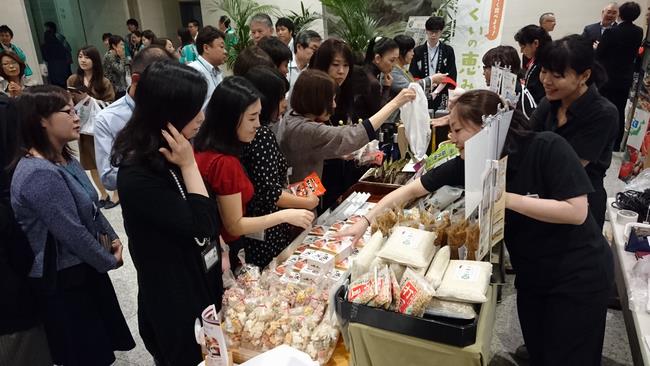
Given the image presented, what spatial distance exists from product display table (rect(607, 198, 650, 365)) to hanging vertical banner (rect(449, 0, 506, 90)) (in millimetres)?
3497

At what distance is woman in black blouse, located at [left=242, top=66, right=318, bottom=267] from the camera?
6.12ft

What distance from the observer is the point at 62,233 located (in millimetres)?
1743

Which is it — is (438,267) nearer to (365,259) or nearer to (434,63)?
(365,259)

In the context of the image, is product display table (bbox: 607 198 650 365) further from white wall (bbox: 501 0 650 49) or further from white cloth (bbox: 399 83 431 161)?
white wall (bbox: 501 0 650 49)

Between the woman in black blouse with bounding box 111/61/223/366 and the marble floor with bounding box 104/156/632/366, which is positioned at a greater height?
the woman in black blouse with bounding box 111/61/223/366

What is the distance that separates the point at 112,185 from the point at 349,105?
1.65 metres

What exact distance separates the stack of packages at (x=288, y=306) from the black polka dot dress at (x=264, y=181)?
26 cm

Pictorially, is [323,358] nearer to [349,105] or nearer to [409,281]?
[409,281]

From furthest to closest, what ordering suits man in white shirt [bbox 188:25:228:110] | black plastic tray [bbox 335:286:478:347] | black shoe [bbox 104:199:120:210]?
1. black shoe [bbox 104:199:120:210]
2. man in white shirt [bbox 188:25:228:110]
3. black plastic tray [bbox 335:286:478:347]

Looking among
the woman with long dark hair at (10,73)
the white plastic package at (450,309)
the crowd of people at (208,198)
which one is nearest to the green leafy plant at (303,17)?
the woman with long dark hair at (10,73)

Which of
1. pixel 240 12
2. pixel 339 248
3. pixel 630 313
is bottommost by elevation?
pixel 630 313

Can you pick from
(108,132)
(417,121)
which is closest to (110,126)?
(108,132)

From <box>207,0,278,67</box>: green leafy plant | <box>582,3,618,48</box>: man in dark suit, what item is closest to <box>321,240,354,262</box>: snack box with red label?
<box>582,3,618,48</box>: man in dark suit

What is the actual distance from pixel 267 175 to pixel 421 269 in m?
0.83
